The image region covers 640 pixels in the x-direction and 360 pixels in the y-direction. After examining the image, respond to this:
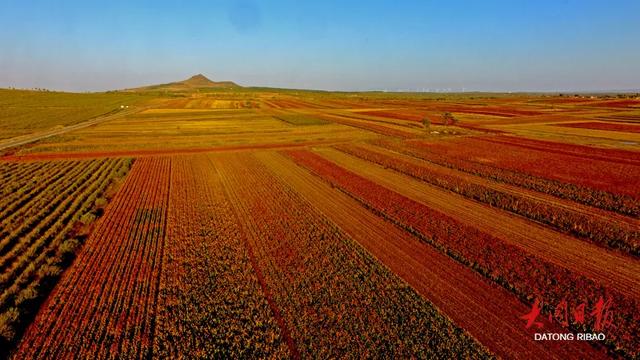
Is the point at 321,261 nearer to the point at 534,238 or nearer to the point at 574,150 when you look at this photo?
the point at 534,238

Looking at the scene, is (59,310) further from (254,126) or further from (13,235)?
(254,126)

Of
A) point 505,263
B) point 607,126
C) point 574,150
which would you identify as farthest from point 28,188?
point 607,126

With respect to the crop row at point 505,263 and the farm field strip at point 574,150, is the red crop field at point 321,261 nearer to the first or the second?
the crop row at point 505,263

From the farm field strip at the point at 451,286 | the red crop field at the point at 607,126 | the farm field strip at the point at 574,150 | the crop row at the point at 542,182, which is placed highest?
the red crop field at the point at 607,126

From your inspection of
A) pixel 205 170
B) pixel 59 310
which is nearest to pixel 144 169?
pixel 205 170

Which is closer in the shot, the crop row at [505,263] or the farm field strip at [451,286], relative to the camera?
the farm field strip at [451,286]

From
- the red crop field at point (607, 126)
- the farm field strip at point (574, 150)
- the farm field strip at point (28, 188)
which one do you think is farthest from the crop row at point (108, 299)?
the red crop field at point (607, 126)
